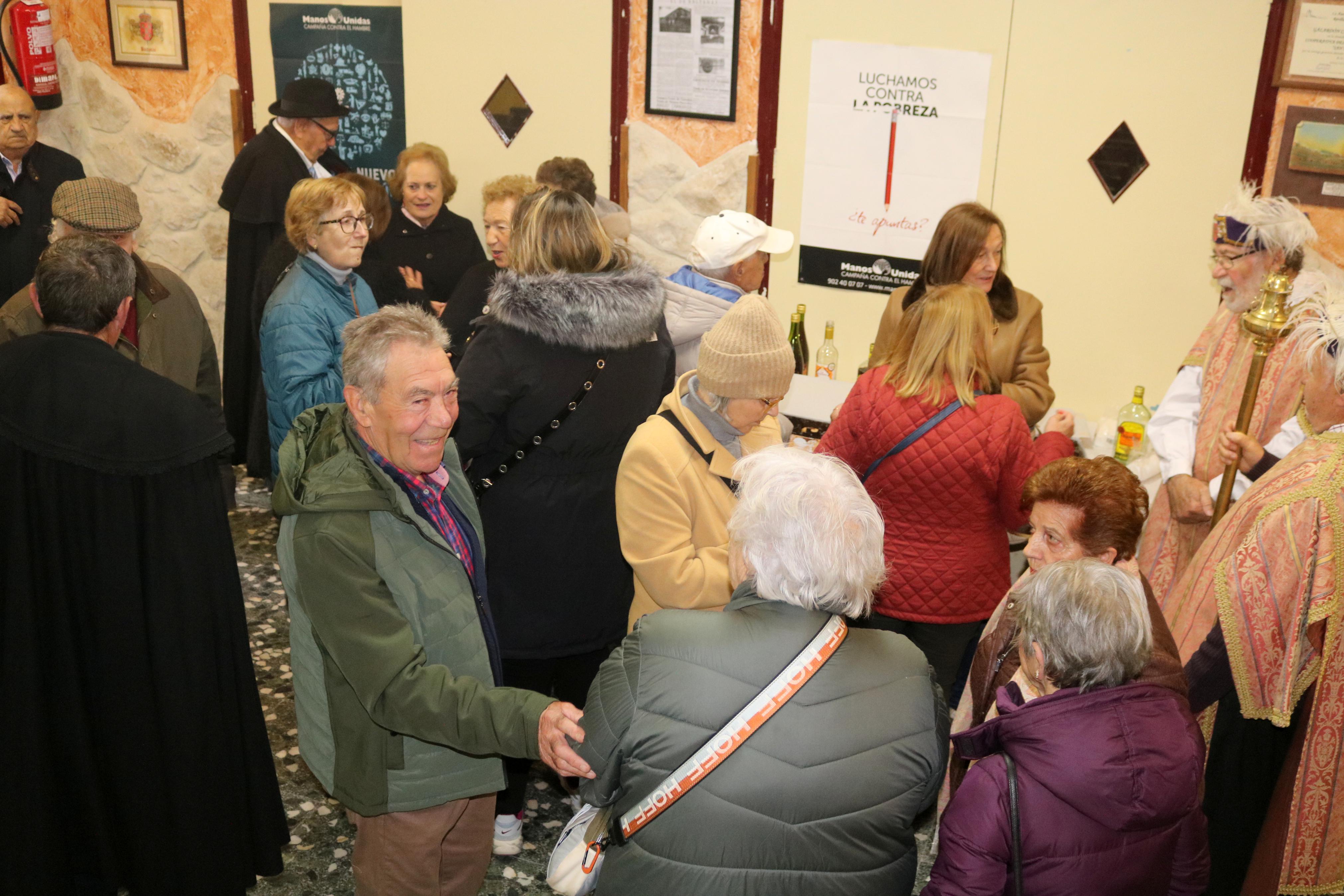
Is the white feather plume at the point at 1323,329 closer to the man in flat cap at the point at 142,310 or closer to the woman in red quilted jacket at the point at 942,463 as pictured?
the woman in red quilted jacket at the point at 942,463

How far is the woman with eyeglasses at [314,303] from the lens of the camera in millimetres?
3361

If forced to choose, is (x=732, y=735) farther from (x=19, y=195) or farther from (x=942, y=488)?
(x=19, y=195)

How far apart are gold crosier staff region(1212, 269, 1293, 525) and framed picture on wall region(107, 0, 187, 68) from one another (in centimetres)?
580

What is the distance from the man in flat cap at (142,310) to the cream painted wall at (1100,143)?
2.74 metres

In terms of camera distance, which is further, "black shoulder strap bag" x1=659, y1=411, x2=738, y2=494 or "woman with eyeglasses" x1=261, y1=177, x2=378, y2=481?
"woman with eyeglasses" x1=261, y1=177, x2=378, y2=481

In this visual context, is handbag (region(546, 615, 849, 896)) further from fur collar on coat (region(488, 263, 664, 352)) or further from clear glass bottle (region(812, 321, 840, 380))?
clear glass bottle (region(812, 321, 840, 380))

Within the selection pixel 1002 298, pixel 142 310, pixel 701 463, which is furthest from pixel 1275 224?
pixel 142 310

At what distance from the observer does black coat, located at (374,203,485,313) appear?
16.9 feet

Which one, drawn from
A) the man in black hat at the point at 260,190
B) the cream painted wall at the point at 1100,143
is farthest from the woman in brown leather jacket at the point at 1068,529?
the man in black hat at the point at 260,190

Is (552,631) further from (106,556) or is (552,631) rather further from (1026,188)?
(1026,188)

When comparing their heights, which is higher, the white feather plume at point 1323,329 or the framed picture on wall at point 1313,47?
the framed picture on wall at point 1313,47

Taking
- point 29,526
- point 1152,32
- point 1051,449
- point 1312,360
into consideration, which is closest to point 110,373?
point 29,526

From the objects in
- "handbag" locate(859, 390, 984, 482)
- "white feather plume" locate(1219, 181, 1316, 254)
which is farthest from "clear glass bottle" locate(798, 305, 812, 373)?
"white feather plume" locate(1219, 181, 1316, 254)

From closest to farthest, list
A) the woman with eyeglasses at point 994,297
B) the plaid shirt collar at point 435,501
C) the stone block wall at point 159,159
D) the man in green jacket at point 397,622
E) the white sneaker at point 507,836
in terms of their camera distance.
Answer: the man in green jacket at point 397,622
the plaid shirt collar at point 435,501
the white sneaker at point 507,836
the woman with eyeglasses at point 994,297
the stone block wall at point 159,159
